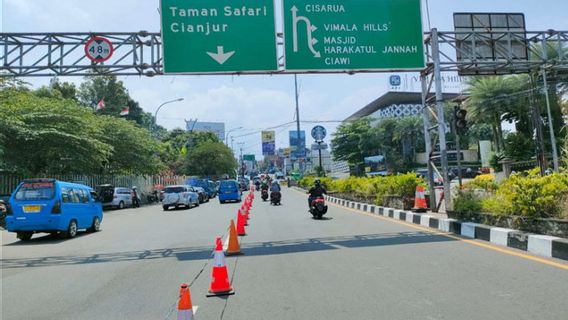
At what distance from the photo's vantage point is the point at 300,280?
734 cm

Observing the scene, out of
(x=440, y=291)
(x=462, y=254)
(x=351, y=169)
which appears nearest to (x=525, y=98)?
(x=351, y=169)

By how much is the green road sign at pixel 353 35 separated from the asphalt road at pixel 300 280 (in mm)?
4680

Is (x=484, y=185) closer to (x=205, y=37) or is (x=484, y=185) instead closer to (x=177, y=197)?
(x=205, y=37)

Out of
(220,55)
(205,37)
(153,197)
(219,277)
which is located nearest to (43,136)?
(205,37)

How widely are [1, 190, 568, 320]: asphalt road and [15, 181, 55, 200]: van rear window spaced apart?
2070 mm

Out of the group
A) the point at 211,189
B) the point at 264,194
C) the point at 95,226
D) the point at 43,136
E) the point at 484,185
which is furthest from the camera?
the point at 211,189

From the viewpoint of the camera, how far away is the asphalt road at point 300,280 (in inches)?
224

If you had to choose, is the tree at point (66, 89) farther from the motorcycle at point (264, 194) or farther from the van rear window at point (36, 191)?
the van rear window at point (36, 191)

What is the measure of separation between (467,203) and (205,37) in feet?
25.7

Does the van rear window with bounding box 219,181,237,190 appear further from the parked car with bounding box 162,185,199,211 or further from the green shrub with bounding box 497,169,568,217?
the green shrub with bounding box 497,169,568,217

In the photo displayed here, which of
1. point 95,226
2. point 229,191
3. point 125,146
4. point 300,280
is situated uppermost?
point 125,146

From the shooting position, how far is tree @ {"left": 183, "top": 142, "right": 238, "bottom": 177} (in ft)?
236

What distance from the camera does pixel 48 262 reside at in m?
10.4

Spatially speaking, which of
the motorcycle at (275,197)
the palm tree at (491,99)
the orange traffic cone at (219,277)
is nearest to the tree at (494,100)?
the palm tree at (491,99)
